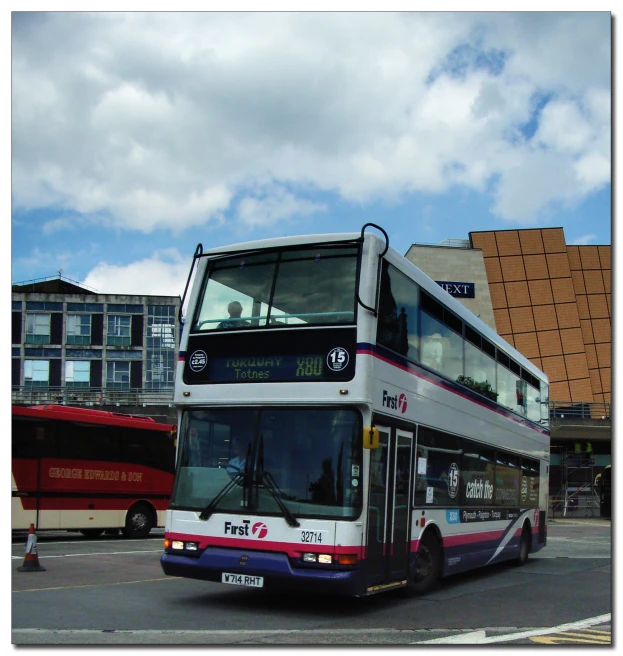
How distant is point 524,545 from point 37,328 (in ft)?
186

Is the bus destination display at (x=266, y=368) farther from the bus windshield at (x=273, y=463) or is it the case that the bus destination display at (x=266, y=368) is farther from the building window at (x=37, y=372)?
the building window at (x=37, y=372)

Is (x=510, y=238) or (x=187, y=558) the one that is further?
(x=510, y=238)

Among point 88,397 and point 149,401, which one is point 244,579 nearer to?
point 149,401

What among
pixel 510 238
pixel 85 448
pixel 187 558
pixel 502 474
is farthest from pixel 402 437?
pixel 510 238

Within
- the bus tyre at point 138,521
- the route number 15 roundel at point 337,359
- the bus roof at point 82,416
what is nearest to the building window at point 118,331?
the bus roof at point 82,416

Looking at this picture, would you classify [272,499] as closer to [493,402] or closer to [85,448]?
[493,402]

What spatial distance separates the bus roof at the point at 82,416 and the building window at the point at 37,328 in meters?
47.1

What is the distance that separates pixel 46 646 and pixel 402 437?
4826 millimetres

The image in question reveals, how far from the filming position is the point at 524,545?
17203 mm

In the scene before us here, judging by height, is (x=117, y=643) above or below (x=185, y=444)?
below

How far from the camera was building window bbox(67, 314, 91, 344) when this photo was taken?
222ft

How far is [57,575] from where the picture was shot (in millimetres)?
13055

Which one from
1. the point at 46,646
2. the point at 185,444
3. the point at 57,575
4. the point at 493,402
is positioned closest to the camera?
the point at 46,646

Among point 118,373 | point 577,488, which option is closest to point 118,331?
point 118,373
